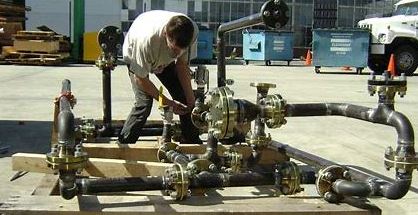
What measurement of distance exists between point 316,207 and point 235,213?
1.24ft

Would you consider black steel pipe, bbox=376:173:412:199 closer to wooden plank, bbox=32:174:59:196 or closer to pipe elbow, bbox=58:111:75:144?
pipe elbow, bbox=58:111:75:144

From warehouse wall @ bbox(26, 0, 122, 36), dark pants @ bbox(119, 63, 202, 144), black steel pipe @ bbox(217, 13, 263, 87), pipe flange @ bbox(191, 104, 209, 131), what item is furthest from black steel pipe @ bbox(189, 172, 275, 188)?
warehouse wall @ bbox(26, 0, 122, 36)

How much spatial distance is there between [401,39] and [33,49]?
1168 centimetres

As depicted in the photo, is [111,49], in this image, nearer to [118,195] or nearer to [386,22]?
[118,195]

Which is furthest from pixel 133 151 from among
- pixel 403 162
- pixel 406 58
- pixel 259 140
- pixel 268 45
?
pixel 268 45

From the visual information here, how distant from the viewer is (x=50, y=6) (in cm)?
3328

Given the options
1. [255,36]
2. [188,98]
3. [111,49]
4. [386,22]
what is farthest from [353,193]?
[255,36]

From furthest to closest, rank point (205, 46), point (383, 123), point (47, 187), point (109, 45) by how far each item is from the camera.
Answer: point (205, 46) → point (109, 45) → point (47, 187) → point (383, 123)

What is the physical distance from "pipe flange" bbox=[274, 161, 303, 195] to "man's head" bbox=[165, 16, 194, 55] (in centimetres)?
91

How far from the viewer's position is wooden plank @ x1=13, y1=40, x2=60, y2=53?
697 inches

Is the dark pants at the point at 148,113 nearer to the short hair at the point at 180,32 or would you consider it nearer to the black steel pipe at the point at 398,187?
the short hair at the point at 180,32

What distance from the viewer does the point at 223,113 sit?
236 centimetres

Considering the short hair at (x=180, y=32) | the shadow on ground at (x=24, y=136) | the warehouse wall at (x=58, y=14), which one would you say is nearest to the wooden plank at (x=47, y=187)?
the short hair at (x=180, y=32)

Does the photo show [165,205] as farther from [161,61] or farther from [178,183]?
[161,61]
